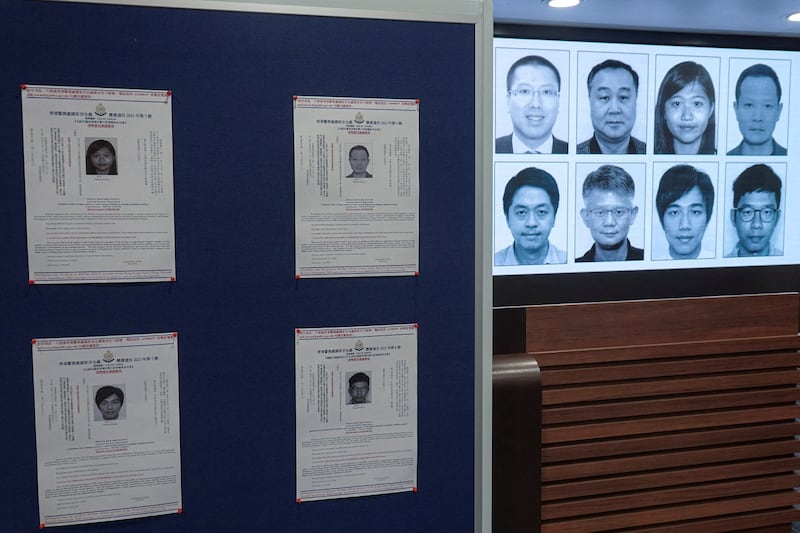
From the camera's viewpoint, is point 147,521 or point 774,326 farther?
point 774,326

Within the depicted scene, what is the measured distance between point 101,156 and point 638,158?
2259 millimetres

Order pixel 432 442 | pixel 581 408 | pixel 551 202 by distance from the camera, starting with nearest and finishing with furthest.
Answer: pixel 432 442
pixel 581 408
pixel 551 202

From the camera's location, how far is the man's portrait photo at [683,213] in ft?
9.29

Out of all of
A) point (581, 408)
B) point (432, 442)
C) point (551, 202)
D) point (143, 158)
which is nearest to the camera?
point (143, 158)

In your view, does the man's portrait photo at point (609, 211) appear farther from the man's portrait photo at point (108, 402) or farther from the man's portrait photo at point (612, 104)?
the man's portrait photo at point (108, 402)

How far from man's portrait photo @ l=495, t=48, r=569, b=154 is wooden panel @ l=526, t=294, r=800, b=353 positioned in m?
0.76

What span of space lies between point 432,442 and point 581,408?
1.15 m

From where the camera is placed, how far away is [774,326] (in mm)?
2445

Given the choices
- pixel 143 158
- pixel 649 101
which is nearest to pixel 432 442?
pixel 143 158

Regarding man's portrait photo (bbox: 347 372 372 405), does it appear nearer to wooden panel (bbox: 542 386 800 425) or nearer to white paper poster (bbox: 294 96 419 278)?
white paper poster (bbox: 294 96 419 278)

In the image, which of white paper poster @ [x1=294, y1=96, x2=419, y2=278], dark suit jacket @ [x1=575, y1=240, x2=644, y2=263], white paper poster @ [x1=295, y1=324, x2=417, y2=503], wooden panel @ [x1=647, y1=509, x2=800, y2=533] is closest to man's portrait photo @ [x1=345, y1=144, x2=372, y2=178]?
white paper poster @ [x1=294, y1=96, x2=419, y2=278]

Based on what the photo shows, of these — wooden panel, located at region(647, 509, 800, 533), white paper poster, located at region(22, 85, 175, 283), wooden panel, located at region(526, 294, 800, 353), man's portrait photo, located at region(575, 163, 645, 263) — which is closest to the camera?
white paper poster, located at region(22, 85, 175, 283)

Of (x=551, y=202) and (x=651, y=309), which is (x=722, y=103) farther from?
(x=651, y=309)

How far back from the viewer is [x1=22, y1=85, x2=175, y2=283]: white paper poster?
3.72 feet
